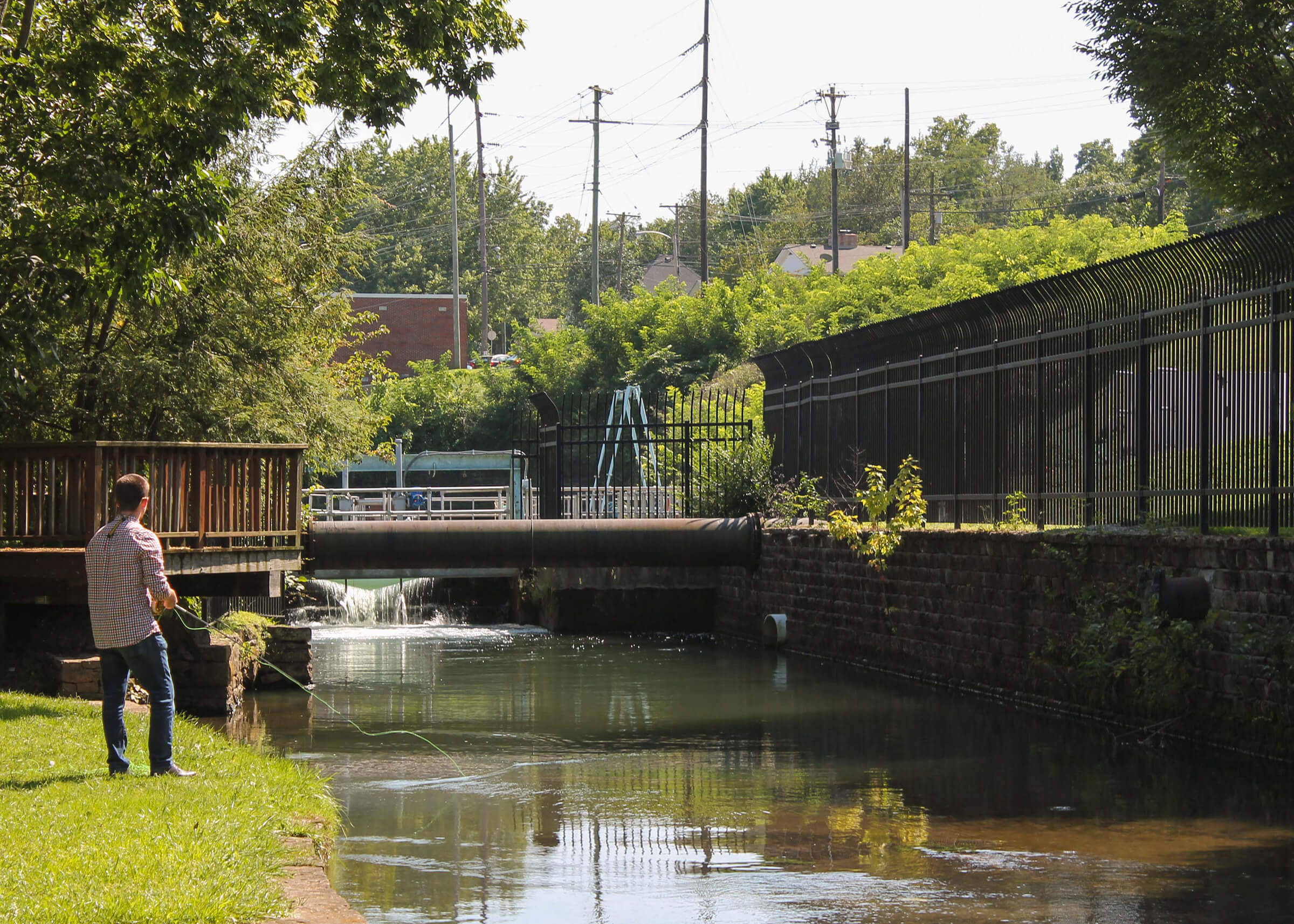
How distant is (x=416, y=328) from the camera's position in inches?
2813

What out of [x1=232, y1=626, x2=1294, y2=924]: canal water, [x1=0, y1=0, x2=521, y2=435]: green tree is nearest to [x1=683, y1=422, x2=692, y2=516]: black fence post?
[x1=232, y1=626, x2=1294, y2=924]: canal water

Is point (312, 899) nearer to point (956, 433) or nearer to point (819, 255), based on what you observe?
point (956, 433)

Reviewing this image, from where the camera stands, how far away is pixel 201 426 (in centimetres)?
1938

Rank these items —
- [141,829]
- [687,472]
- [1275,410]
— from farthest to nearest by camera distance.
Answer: [687,472] → [1275,410] → [141,829]

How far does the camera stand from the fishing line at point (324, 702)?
12617 mm

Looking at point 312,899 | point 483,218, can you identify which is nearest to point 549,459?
point 312,899

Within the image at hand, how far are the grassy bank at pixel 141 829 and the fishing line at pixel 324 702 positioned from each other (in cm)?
215

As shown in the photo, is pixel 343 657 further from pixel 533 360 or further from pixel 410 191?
pixel 410 191

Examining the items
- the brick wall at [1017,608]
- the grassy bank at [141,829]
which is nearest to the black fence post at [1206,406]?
the brick wall at [1017,608]

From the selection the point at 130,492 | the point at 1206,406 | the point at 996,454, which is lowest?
the point at 130,492

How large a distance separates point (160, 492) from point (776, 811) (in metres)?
6.92

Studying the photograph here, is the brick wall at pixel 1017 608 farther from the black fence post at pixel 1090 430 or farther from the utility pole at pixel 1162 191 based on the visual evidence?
the utility pole at pixel 1162 191

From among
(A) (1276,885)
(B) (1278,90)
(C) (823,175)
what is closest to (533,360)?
(B) (1278,90)

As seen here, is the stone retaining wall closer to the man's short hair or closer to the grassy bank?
the grassy bank
